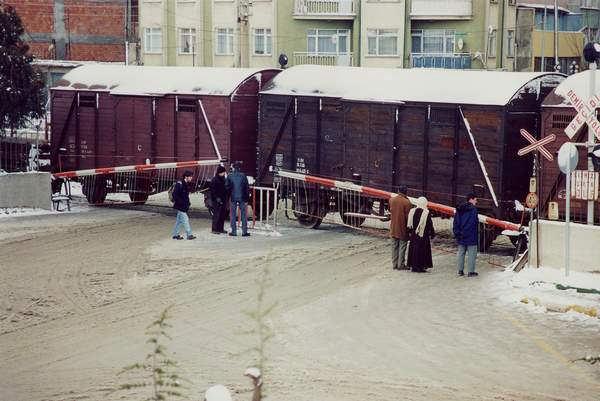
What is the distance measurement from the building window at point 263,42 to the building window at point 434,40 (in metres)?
6.53

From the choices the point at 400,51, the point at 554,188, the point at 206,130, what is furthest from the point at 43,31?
the point at 554,188

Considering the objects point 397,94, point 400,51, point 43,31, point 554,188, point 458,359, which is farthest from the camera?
point 43,31

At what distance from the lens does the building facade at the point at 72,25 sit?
57.1 m

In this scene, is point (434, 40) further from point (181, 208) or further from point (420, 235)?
point (420, 235)

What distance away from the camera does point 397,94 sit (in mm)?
23016

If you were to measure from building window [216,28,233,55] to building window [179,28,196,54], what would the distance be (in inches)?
54.8

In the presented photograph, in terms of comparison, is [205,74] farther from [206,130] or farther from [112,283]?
[112,283]

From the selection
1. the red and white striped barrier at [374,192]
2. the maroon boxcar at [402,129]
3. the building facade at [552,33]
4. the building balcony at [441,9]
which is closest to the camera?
the red and white striped barrier at [374,192]

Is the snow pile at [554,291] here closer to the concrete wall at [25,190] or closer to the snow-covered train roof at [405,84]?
the snow-covered train roof at [405,84]

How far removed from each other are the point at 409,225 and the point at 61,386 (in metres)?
8.22

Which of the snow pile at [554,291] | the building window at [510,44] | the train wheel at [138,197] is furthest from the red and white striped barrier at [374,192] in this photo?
the building window at [510,44]

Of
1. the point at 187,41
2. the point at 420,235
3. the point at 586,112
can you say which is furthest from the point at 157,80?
the point at 187,41

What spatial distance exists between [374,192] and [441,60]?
90.4 feet

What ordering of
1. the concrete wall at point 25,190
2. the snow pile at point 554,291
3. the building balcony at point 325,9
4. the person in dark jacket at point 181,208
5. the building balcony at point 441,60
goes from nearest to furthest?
the snow pile at point 554,291 → the person in dark jacket at point 181,208 → the concrete wall at point 25,190 → the building balcony at point 441,60 → the building balcony at point 325,9
